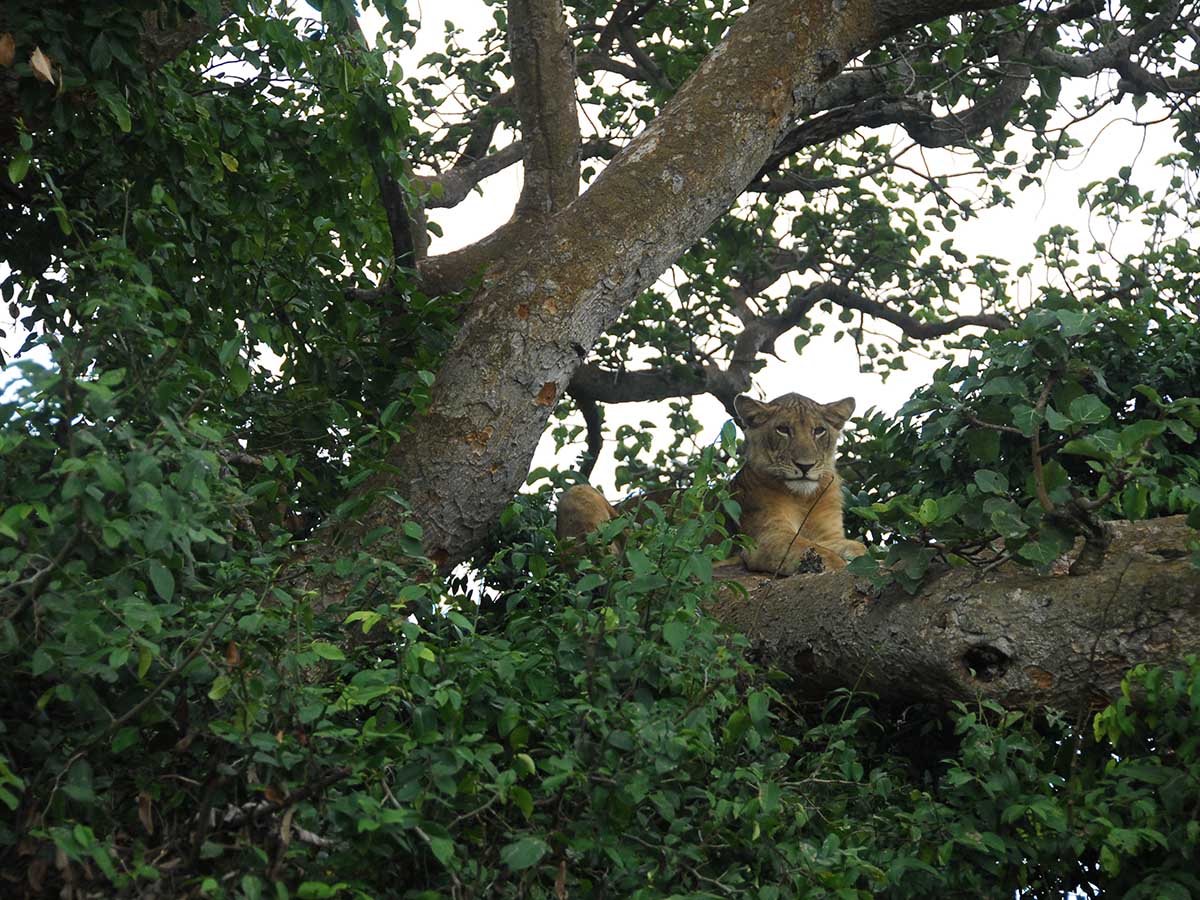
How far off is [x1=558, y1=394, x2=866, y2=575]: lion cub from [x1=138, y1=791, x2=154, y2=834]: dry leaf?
16.9 ft

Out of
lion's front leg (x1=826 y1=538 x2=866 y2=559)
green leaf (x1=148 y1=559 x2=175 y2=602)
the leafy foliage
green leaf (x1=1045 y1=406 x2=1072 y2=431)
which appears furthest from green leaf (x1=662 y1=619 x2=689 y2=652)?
lion's front leg (x1=826 y1=538 x2=866 y2=559)

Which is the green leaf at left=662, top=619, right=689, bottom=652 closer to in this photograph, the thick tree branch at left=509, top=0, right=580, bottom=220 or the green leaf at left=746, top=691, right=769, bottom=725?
the green leaf at left=746, top=691, right=769, bottom=725

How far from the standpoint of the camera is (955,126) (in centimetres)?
1055

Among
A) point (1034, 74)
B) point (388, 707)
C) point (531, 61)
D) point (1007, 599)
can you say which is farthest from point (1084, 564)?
point (1034, 74)

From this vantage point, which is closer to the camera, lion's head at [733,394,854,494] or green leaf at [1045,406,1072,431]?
green leaf at [1045,406,1072,431]

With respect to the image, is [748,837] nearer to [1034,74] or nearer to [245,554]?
[245,554]

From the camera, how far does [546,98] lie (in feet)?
26.1

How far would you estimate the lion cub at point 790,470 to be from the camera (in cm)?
908

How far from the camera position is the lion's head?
30.0 feet

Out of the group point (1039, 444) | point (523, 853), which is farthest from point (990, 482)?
point (523, 853)

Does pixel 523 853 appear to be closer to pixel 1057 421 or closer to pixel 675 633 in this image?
pixel 675 633

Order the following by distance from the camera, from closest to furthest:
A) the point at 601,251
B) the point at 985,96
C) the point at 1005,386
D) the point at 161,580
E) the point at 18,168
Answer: the point at 161,580, the point at 18,168, the point at 1005,386, the point at 601,251, the point at 985,96

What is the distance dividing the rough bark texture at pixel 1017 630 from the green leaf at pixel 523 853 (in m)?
2.23

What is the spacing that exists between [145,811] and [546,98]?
5089mm
